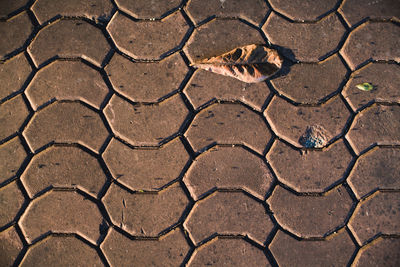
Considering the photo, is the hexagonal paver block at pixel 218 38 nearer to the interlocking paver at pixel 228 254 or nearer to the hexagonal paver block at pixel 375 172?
the hexagonal paver block at pixel 375 172

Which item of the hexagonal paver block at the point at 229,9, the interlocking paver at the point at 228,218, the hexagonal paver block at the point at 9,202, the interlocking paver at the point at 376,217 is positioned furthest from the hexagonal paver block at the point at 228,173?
the hexagonal paver block at the point at 9,202

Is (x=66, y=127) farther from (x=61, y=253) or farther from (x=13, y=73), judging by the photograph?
(x=61, y=253)

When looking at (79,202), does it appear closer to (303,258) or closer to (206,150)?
(206,150)

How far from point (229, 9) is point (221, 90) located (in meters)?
0.53

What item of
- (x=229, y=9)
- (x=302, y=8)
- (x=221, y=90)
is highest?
(x=229, y=9)

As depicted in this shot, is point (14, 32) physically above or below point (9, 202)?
above

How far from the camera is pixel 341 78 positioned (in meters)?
1.86

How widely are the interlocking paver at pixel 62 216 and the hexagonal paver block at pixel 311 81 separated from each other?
54.2 inches

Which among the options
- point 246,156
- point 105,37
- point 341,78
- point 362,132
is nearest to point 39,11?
point 105,37

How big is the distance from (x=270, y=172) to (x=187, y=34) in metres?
1.00

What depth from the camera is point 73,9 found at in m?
1.88

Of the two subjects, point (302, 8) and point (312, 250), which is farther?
point (302, 8)

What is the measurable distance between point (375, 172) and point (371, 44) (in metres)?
0.80

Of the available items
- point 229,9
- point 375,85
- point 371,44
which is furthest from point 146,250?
point 371,44
